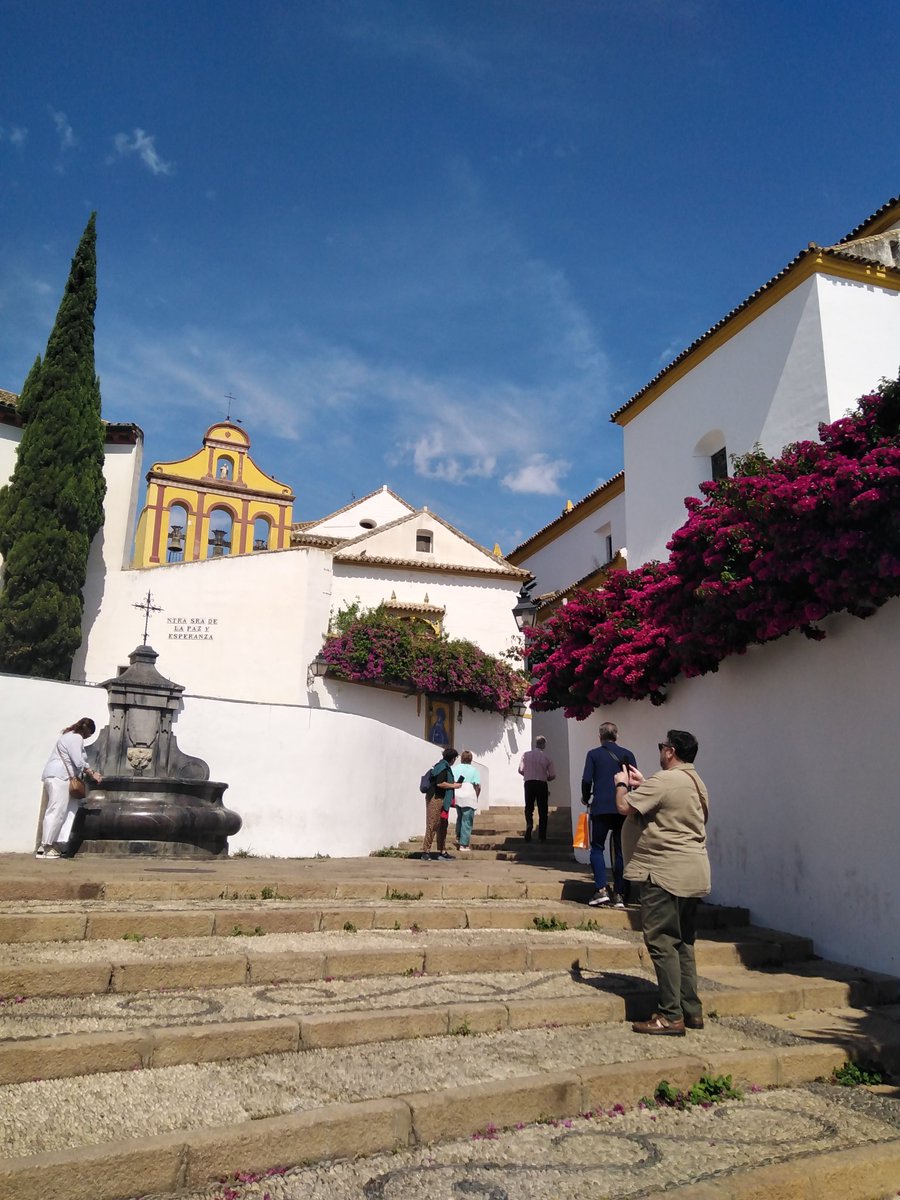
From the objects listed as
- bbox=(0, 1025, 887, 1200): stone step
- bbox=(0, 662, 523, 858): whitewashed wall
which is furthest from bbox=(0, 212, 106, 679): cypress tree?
bbox=(0, 1025, 887, 1200): stone step

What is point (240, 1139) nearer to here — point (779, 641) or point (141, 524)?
point (779, 641)

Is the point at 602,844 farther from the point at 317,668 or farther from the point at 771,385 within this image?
the point at 317,668

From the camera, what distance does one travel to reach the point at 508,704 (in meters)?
22.7

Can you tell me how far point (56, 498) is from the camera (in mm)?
18891

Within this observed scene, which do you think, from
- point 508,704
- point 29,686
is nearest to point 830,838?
point 29,686

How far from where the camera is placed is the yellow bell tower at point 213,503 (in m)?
31.5

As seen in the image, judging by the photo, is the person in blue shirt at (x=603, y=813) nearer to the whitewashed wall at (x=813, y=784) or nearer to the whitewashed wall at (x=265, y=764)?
the whitewashed wall at (x=813, y=784)

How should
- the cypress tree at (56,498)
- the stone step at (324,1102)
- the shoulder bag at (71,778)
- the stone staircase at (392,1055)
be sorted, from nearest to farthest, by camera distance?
1. the stone step at (324,1102)
2. the stone staircase at (392,1055)
3. the shoulder bag at (71,778)
4. the cypress tree at (56,498)

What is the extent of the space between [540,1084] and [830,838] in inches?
180

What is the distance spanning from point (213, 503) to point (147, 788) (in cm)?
2351

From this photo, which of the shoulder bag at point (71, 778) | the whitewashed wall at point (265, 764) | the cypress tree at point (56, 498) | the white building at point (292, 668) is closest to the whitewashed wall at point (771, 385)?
the whitewashed wall at point (265, 764)

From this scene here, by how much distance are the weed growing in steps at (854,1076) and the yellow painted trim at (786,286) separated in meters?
9.32

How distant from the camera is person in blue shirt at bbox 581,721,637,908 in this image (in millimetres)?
8078

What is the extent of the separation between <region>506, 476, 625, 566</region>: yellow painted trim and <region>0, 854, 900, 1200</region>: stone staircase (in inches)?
699
